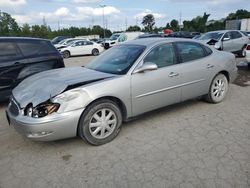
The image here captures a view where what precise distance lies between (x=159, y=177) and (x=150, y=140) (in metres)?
0.89

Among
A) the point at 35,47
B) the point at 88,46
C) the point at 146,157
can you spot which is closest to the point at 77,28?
the point at 88,46

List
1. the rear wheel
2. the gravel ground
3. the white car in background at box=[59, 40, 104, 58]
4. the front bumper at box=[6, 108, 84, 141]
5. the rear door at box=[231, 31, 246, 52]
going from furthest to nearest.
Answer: the white car in background at box=[59, 40, 104, 58]
the rear wheel
the rear door at box=[231, 31, 246, 52]
the front bumper at box=[6, 108, 84, 141]
the gravel ground

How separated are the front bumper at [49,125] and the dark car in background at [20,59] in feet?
7.96

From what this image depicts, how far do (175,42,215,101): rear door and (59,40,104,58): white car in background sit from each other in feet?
50.8

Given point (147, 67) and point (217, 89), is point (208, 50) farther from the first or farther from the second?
point (147, 67)

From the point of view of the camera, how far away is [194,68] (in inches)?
173

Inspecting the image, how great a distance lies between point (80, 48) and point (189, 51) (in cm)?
1612

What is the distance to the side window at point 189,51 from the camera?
14.2ft

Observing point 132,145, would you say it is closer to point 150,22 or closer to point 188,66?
point 188,66

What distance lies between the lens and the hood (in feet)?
10.4

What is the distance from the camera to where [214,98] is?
4.96m

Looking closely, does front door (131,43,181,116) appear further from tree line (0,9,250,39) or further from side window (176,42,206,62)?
tree line (0,9,250,39)

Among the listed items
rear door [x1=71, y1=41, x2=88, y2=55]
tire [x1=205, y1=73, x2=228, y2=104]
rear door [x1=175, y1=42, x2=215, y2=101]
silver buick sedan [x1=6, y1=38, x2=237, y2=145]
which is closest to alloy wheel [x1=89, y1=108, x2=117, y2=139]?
silver buick sedan [x1=6, y1=38, x2=237, y2=145]

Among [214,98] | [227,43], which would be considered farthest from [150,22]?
[214,98]
